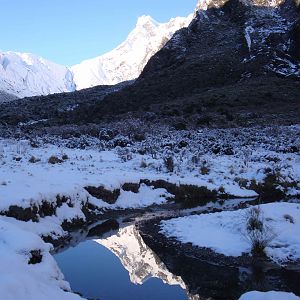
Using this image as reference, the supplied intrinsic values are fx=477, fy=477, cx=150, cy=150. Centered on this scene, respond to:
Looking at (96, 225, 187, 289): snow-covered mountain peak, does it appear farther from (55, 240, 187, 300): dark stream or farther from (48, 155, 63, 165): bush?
(48, 155, 63, 165): bush

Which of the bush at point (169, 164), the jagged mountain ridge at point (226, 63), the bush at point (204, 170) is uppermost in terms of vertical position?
the jagged mountain ridge at point (226, 63)

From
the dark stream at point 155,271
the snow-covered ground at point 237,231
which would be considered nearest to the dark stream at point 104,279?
the dark stream at point 155,271

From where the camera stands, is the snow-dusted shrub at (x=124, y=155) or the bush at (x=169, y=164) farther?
the snow-dusted shrub at (x=124, y=155)

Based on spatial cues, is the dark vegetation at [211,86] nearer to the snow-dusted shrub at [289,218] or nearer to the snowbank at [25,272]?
the snow-dusted shrub at [289,218]

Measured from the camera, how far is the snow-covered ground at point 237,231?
13484 millimetres

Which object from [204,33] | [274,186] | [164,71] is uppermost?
[204,33]

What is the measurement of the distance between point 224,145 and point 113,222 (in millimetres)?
17592

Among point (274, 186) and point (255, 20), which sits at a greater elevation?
point (255, 20)

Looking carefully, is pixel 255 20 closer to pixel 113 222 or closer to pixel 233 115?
pixel 233 115

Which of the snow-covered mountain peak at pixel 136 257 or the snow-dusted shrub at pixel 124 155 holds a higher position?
the snow-dusted shrub at pixel 124 155

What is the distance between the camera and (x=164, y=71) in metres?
85.9

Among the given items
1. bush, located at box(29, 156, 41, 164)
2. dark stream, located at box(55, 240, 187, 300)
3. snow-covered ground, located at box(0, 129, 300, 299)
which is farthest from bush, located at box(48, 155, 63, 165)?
dark stream, located at box(55, 240, 187, 300)

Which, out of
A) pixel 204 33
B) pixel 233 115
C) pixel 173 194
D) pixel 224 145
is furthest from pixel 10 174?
pixel 204 33

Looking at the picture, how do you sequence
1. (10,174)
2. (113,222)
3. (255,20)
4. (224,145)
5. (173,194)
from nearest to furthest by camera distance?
(113,222), (10,174), (173,194), (224,145), (255,20)
